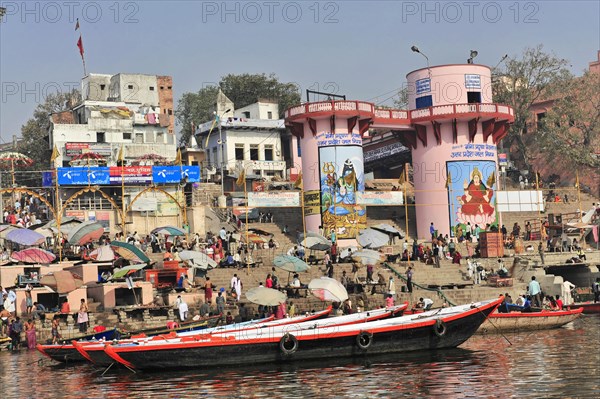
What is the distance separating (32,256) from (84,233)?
186 inches

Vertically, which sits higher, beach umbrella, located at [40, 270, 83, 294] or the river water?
beach umbrella, located at [40, 270, 83, 294]

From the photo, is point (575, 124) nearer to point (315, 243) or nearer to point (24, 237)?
point (315, 243)

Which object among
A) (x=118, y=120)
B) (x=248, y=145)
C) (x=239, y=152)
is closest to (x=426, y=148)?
(x=248, y=145)

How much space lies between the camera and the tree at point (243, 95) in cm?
8838

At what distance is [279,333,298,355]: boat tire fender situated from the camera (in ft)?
91.0

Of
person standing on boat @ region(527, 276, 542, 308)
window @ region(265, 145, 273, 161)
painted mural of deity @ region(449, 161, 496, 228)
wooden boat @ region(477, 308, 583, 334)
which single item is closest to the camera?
wooden boat @ region(477, 308, 583, 334)

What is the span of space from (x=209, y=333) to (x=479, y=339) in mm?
9846

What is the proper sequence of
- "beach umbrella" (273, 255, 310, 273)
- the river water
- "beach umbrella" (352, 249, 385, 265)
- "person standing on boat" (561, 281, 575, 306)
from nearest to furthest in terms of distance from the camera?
1. the river water
2. "beach umbrella" (273, 255, 310, 273)
3. "beach umbrella" (352, 249, 385, 265)
4. "person standing on boat" (561, 281, 575, 306)

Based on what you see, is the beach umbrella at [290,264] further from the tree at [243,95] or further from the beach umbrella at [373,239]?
the tree at [243,95]

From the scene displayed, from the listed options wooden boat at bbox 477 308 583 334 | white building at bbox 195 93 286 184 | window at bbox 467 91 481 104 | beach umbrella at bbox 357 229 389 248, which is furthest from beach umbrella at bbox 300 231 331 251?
white building at bbox 195 93 286 184

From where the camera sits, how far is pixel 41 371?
94.2ft

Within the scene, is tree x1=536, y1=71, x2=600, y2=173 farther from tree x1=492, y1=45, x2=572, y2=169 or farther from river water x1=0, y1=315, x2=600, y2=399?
river water x1=0, y1=315, x2=600, y2=399

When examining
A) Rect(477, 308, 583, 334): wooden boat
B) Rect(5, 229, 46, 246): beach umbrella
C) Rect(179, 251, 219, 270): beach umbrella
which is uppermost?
Rect(5, 229, 46, 246): beach umbrella

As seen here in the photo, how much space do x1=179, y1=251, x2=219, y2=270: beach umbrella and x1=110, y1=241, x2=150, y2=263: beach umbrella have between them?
4.82 ft
